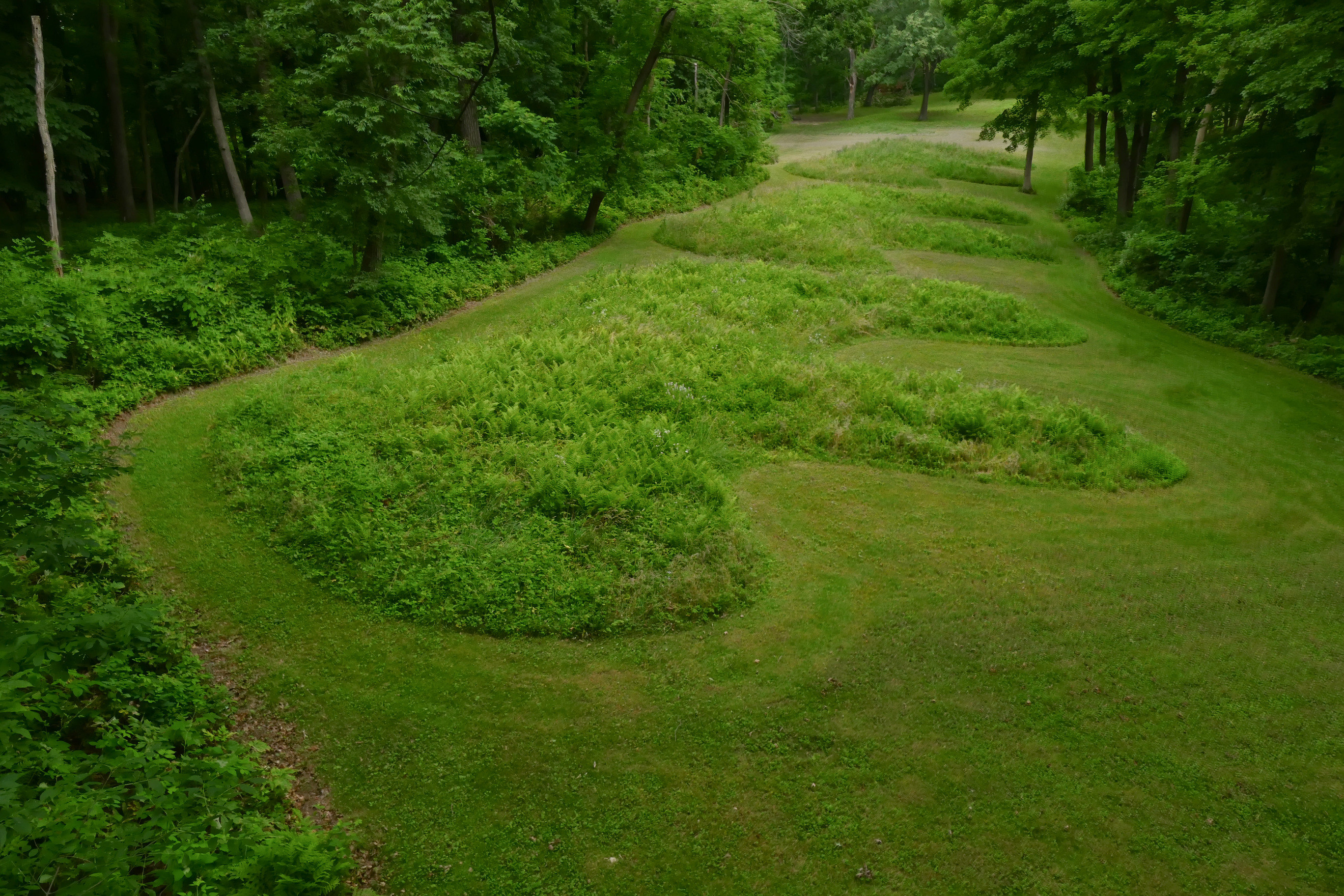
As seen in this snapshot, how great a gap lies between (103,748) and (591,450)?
23.1 feet

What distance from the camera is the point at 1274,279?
64.2 feet

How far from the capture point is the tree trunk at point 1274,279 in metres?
19.3

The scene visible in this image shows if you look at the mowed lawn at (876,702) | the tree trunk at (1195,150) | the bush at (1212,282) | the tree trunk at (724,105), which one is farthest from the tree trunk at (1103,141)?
the mowed lawn at (876,702)

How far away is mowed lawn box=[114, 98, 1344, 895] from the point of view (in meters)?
6.47

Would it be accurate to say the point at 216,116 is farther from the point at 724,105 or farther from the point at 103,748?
the point at 724,105

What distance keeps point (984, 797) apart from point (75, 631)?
25.8 ft

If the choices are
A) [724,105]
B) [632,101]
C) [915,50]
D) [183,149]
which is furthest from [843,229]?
[915,50]

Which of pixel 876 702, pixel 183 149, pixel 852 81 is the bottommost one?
pixel 876 702

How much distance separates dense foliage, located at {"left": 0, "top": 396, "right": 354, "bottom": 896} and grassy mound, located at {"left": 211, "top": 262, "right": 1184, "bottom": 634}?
2402 mm

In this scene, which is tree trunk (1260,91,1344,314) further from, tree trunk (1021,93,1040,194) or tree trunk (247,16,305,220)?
tree trunk (247,16,305,220)

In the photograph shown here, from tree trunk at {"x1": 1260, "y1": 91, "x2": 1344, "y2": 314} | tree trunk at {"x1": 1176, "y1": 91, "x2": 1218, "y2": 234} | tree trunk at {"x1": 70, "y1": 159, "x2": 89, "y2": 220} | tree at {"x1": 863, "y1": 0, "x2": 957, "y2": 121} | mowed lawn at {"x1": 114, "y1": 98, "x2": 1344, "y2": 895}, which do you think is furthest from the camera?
tree at {"x1": 863, "y1": 0, "x2": 957, "y2": 121}

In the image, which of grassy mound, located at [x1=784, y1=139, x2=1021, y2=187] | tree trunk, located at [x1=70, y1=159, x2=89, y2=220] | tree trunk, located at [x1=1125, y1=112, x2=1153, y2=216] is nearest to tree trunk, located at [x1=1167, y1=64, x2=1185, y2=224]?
tree trunk, located at [x1=1125, y1=112, x2=1153, y2=216]

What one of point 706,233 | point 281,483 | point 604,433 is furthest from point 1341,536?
point 706,233

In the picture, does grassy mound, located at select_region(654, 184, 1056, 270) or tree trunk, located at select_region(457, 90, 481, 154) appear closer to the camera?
tree trunk, located at select_region(457, 90, 481, 154)
